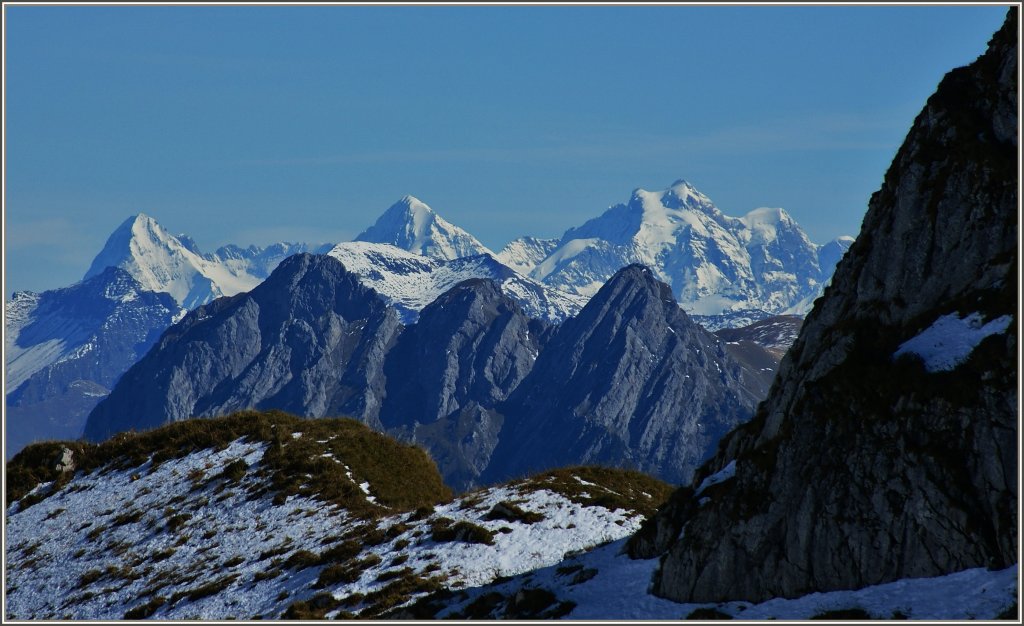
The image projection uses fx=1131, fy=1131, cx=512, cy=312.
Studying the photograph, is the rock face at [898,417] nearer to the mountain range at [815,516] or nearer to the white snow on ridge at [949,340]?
the mountain range at [815,516]

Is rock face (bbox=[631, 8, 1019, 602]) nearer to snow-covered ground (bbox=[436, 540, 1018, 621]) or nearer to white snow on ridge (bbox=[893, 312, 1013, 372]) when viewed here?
white snow on ridge (bbox=[893, 312, 1013, 372])

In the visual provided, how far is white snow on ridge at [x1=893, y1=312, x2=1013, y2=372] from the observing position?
46500mm

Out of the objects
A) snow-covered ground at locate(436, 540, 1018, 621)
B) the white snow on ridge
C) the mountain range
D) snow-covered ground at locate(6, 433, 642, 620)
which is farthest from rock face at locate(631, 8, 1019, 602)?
snow-covered ground at locate(6, 433, 642, 620)

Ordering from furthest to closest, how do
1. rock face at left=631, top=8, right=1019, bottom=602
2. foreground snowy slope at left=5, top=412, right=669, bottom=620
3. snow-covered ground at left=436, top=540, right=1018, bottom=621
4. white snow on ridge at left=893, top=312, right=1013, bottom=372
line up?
foreground snowy slope at left=5, top=412, right=669, bottom=620
white snow on ridge at left=893, top=312, right=1013, bottom=372
rock face at left=631, top=8, right=1019, bottom=602
snow-covered ground at left=436, top=540, right=1018, bottom=621

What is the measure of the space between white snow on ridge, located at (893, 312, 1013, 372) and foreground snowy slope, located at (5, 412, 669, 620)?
75.2ft

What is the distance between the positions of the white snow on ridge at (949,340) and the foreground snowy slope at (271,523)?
22.9 metres

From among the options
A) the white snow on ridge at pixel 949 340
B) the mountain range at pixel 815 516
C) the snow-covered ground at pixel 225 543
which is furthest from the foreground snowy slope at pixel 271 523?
the white snow on ridge at pixel 949 340

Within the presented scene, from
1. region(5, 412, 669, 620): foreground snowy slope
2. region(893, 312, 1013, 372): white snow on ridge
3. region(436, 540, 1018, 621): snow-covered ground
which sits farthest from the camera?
region(5, 412, 669, 620): foreground snowy slope

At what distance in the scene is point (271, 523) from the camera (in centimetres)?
7275

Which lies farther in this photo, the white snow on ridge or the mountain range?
the white snow on ridge

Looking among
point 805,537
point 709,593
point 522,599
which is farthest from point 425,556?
point 805,537

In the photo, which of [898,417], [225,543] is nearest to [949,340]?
[898,417]

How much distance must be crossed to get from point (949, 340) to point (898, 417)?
401cm

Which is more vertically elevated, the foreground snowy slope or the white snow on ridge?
the white snow on ridge
